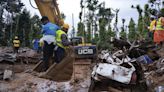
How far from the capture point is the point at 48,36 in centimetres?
922

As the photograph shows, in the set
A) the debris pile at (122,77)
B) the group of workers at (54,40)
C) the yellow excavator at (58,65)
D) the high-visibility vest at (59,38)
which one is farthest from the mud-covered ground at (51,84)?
the high-visibility vest at (59,38)

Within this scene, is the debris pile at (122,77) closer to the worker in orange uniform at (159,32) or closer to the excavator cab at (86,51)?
the excavator cab at (86,51)

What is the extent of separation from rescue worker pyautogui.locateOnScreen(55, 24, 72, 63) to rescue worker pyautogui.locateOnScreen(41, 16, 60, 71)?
12cm

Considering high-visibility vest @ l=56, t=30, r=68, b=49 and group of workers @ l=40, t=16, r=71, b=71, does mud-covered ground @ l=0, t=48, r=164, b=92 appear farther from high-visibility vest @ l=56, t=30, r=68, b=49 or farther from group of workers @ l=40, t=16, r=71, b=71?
high-visibility vest @ l=56, t=30, r=68, b=49

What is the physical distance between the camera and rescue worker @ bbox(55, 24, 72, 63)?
9008 mm

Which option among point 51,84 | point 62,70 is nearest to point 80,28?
point 51,84

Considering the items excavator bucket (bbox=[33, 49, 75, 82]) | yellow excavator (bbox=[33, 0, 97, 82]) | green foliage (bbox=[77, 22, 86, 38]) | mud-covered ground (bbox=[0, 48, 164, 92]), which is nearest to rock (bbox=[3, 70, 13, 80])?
mud-covered ground (bbox=[0, 48, 164, 92])

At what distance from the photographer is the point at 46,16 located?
9.41m

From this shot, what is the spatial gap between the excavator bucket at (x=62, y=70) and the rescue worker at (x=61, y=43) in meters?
0.19

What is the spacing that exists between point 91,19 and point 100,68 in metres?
41.0

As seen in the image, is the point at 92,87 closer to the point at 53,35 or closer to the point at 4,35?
the point at 53,35

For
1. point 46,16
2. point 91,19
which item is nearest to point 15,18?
point 91,19

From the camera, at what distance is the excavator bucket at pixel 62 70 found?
8.85m

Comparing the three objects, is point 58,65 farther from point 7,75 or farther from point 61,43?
point 7,75
